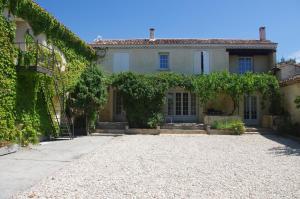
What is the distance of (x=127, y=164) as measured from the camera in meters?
9.63

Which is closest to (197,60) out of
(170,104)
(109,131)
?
(170,104)

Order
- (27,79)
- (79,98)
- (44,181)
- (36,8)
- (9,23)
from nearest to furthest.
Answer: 1. (44,181)
2. (9,23)
3. (27,79)
4. (36,8)
5. (79,98)

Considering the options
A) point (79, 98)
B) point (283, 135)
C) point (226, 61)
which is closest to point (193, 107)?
point (226, 61)

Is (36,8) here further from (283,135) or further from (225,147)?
(283,135)

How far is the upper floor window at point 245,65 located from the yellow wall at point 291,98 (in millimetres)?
3942

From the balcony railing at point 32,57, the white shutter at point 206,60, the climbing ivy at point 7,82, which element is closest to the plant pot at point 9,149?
the climbing ivy at point 7,82

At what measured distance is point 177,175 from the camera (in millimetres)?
8117

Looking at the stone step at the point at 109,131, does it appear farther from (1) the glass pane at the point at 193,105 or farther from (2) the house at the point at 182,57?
(1) the glass pane at the point at 193,105

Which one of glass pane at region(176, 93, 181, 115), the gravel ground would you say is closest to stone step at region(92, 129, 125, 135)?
glass pane at region(176, 93, 181, 115)

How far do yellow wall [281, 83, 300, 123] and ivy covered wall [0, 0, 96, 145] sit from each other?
46.8 feet

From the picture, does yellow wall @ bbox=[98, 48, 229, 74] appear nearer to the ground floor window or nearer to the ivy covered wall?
the ground floor window

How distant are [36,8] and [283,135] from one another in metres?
15.5

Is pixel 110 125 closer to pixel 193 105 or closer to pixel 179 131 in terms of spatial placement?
pixel 179 131

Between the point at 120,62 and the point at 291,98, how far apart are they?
13.2m
